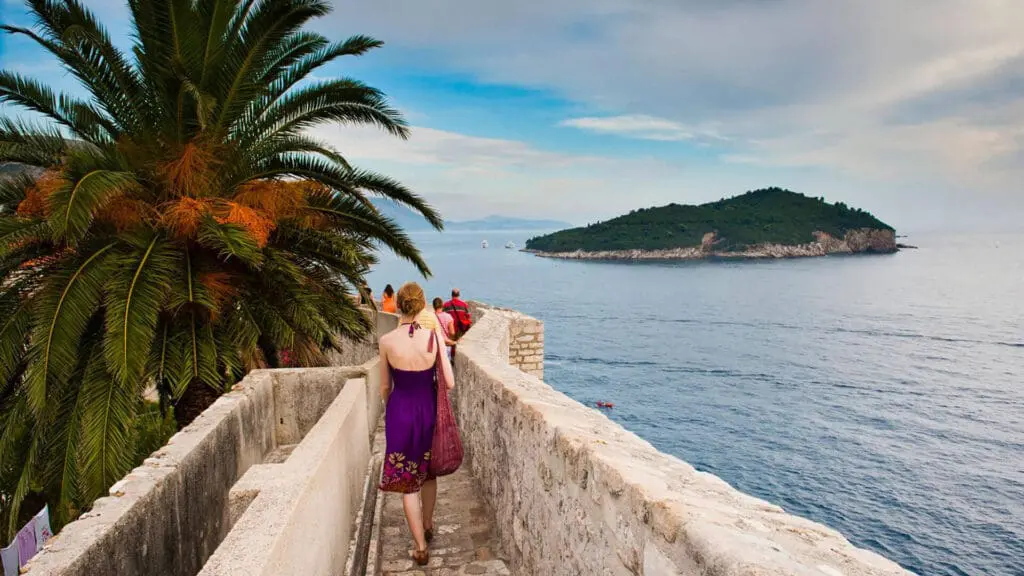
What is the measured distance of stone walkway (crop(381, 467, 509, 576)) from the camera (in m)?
4.38

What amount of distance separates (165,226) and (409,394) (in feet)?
13.0

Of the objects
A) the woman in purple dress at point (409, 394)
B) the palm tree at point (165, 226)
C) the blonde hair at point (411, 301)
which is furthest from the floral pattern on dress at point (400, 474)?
the palm tree at point (165, 226)

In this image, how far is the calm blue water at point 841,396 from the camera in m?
25.9

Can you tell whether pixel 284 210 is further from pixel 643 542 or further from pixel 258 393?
pixel 643 542

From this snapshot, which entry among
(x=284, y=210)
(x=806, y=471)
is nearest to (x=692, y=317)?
(x=806, y=471)

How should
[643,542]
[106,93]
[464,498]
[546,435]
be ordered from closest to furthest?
[643,542]
[546,435]
[464,498]
[106,93]

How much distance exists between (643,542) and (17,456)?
22.9 feet

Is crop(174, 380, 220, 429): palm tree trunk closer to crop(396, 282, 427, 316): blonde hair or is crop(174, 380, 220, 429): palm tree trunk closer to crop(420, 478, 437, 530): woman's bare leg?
crop(420, 478, 437, 530): woman's bare leg

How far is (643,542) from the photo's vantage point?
7.55 feet

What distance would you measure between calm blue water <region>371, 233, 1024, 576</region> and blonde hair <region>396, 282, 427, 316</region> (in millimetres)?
25308

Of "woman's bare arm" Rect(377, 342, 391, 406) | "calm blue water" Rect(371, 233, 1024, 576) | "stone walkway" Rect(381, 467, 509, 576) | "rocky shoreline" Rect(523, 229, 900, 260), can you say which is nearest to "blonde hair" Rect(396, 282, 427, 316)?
"woman's bare arm" Rect(377, 342, 391, 406)

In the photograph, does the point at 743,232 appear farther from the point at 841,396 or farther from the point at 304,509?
the point at 304,509

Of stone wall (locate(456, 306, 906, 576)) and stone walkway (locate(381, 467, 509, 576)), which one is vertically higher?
stone wall (locate(456, 306, 906, 576))

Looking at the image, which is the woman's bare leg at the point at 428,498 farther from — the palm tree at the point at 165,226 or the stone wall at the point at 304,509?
the palm tree at the point at 165,226
